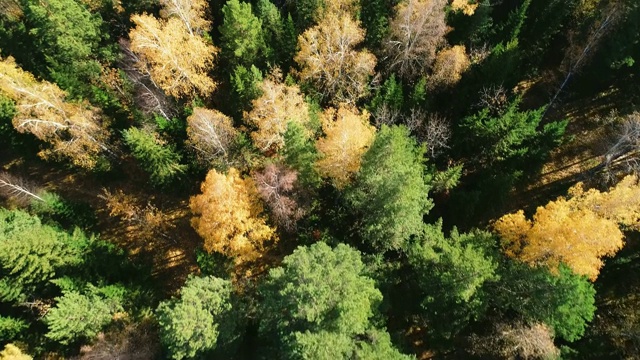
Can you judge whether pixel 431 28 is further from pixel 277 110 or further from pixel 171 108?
pixel 171 108

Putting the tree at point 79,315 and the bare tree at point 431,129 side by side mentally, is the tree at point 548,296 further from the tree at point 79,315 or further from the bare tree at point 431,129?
the tree at point 79,315

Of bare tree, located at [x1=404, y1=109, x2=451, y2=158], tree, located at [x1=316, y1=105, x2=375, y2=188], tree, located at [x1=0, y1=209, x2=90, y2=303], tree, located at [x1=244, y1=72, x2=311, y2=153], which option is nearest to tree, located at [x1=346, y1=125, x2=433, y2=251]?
tree, located at [x1=316, y1=105, x2=375, y2=188]

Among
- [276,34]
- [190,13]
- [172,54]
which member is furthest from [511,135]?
[190,13]

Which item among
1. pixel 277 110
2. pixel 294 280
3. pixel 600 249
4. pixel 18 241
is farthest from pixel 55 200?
pixel 600 249

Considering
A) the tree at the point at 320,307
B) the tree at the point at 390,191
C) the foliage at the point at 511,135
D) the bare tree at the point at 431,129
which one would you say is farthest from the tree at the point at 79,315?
the foliage at the point at 511,135

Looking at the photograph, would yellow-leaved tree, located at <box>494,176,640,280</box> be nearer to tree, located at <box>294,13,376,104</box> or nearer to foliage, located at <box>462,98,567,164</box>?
foliage, located at <box>462,98,567,164</box>
